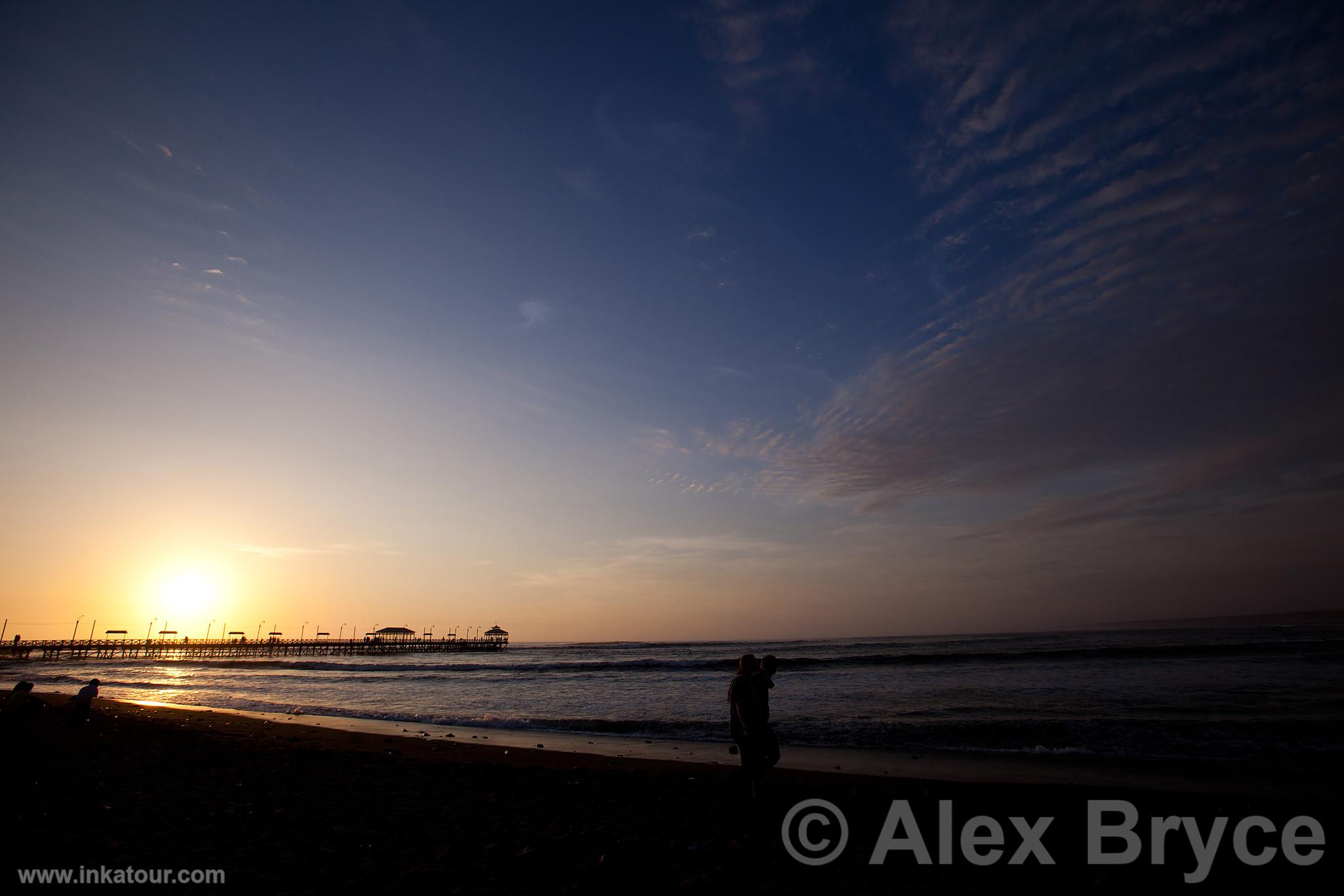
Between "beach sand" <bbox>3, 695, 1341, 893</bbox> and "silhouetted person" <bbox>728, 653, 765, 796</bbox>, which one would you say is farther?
"silhouetted person" <bbox>728, 653, 765, 796</bbox>

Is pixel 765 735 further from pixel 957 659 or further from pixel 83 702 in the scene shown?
pixel 957 659

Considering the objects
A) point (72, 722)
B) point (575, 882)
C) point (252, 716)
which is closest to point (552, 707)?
point (252, 716)

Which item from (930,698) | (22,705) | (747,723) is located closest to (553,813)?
(747,723)

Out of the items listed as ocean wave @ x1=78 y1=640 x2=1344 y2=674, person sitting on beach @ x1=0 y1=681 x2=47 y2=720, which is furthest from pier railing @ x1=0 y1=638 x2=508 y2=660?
person sitting on beach @ x1=0 y1=681 x2=47 y2=720

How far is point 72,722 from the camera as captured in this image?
15.8 m

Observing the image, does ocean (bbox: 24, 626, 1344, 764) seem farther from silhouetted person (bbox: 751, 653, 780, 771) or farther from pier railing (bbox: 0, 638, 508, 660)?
pier railing (bbox: 0, 638, 508, 660)

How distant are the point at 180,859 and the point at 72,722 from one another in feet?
51.0

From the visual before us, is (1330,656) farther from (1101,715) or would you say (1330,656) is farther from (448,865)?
(448,865)

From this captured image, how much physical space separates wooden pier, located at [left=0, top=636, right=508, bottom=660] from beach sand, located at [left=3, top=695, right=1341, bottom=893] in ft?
309

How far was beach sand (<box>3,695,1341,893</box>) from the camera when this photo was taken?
227 inches

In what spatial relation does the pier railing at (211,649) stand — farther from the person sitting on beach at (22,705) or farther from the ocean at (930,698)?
the person sitting on beach at (22,705)

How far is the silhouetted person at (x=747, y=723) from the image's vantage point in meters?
7.83

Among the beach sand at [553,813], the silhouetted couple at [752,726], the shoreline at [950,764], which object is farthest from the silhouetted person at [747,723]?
the shoreline at [950,764]

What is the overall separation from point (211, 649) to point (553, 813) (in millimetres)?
123683
